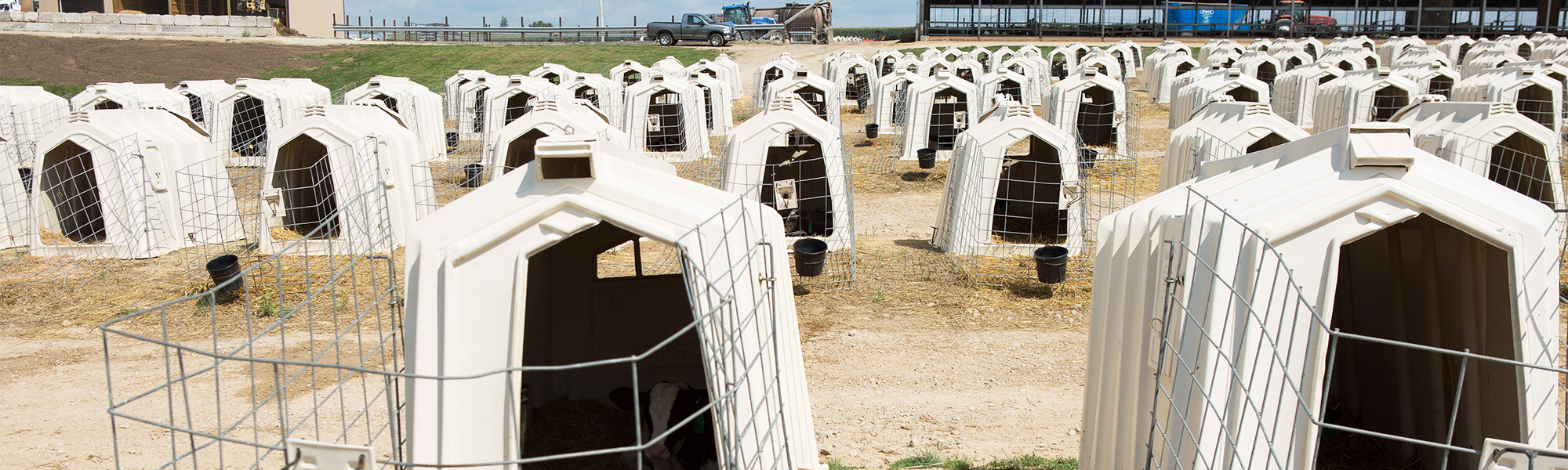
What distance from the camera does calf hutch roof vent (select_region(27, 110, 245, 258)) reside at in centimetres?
931

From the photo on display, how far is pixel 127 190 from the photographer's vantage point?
9.43m

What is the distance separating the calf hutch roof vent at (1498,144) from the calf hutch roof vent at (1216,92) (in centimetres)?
556

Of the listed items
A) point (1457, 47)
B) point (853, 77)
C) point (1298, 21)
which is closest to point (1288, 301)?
point (853, 77)

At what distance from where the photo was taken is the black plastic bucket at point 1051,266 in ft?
26.5

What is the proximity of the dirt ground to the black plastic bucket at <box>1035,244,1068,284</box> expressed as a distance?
18cm

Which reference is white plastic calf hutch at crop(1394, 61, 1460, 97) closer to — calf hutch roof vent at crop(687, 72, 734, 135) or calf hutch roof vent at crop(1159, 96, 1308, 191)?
calf hutch roof vent at crop(1159, 96, 1308, 191)

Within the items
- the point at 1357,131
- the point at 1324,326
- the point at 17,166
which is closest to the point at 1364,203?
the point at 1357,131

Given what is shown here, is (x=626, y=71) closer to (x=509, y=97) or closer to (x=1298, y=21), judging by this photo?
(x=509, y=97)

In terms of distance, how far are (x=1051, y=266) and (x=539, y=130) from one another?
615cm

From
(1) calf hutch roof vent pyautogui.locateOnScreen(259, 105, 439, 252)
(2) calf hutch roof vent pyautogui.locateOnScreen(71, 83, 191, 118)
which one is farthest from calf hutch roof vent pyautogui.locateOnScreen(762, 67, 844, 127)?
(2) calf hutch roof vent pyautogui.locateOnScreen(71, 83, 191, 118)

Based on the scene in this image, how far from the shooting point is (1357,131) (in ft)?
12.2

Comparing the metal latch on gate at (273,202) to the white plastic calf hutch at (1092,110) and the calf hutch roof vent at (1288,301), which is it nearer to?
the calf hutch roof vent at (1288,301)

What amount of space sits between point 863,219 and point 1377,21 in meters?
45.9

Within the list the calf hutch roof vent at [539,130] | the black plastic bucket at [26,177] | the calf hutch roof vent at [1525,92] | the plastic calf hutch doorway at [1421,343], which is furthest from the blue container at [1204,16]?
the black plastic bucket at [26,177]
